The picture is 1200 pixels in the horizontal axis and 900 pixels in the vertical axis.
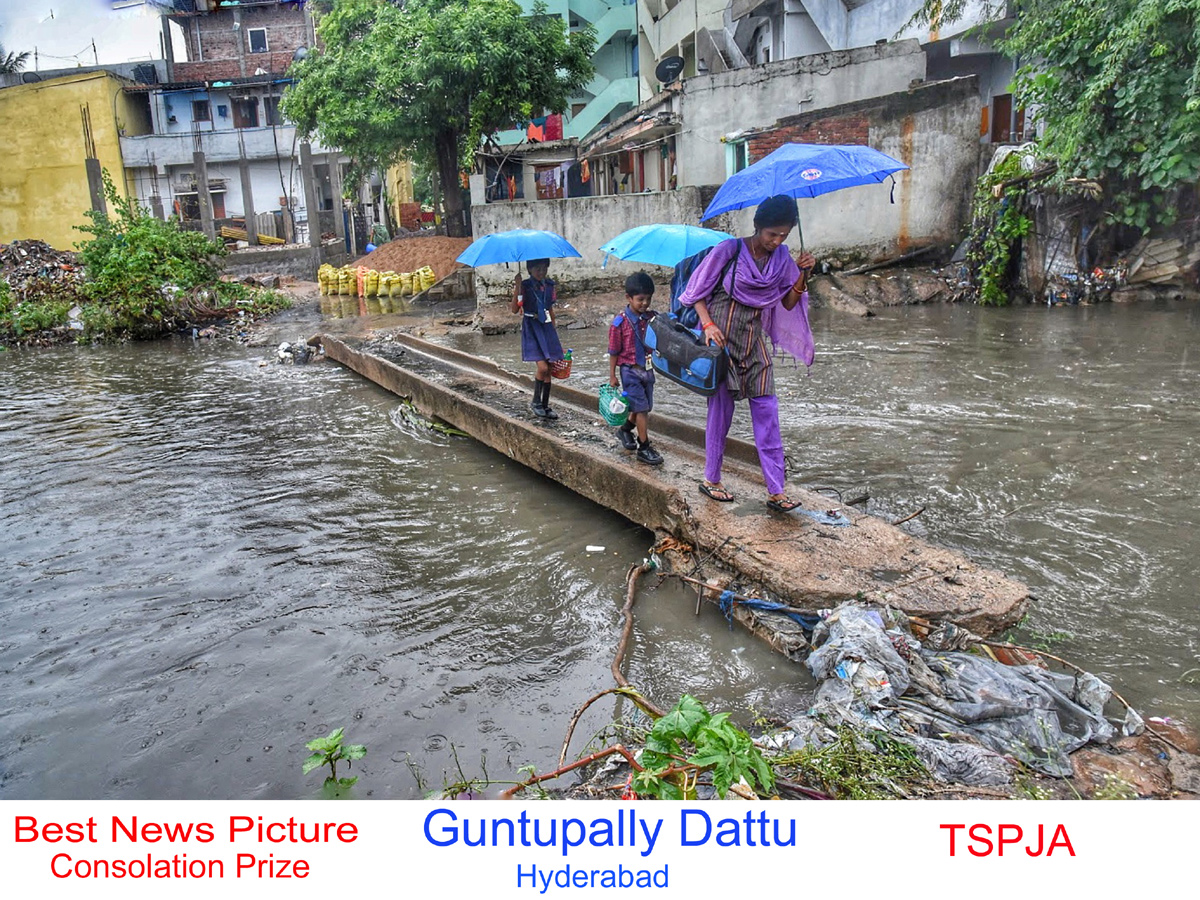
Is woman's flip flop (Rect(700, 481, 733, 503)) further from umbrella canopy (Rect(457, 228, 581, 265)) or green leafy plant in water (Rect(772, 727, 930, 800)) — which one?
umbrella canopy (Rect(457, 228, 581, 265))

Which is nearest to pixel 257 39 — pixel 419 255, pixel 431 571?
pixel 419 255

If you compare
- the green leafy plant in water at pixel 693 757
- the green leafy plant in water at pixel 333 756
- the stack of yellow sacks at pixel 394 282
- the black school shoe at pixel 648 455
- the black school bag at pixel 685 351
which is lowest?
the green leafy plant in water at pixel 333 756

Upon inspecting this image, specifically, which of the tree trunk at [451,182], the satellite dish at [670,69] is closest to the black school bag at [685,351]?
the tree trunk at [451,182]

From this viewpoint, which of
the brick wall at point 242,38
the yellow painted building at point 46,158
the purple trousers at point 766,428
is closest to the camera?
the purple trousers at point 766,428

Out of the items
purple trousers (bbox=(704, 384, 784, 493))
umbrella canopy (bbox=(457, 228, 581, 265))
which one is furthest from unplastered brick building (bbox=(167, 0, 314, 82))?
purple trousers (bbox=(704, 384, 784, 493))

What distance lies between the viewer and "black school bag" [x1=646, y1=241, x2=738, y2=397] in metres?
4.45

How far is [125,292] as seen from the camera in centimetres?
1565

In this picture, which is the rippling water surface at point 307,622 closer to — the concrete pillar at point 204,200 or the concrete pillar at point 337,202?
the concrete pillar at point 204,200

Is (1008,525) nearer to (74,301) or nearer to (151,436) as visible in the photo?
(151,436)

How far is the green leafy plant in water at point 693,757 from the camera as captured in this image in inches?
92.0

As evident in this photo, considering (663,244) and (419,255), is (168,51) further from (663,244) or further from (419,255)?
(663,244)

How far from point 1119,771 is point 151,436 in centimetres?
875

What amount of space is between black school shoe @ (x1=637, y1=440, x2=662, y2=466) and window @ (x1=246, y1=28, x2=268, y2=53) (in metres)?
41.9

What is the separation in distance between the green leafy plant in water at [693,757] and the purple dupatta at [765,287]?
2.42 metres
